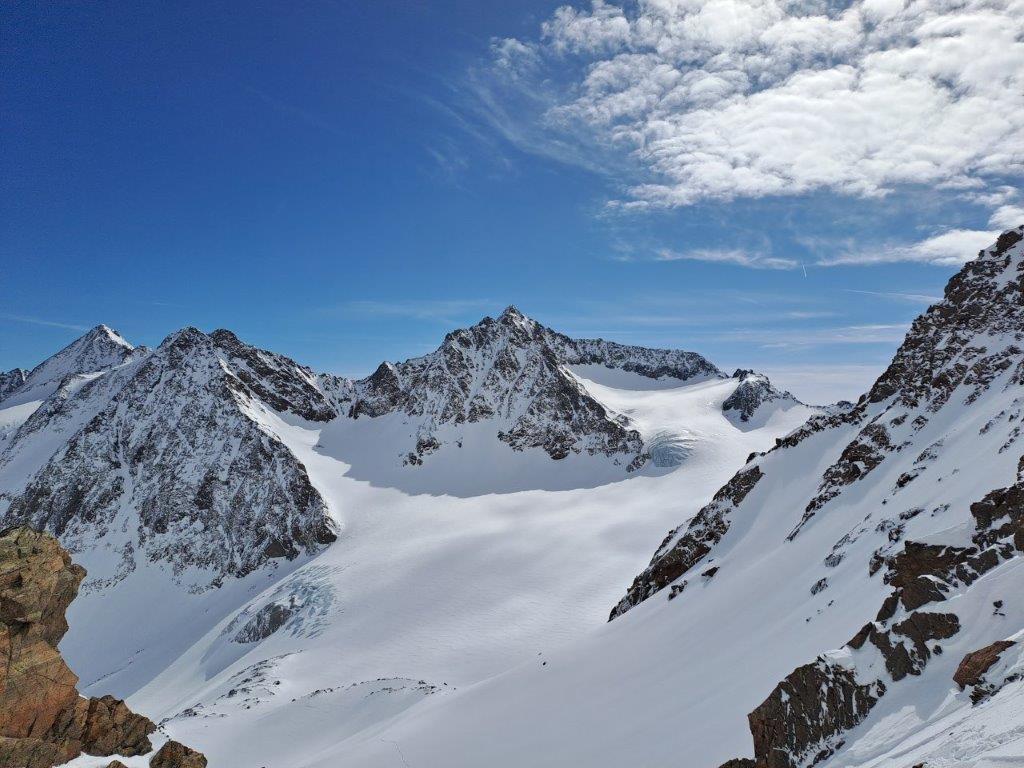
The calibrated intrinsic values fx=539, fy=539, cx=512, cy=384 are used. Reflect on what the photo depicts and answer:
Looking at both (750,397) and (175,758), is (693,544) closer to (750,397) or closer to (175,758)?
(175,758)

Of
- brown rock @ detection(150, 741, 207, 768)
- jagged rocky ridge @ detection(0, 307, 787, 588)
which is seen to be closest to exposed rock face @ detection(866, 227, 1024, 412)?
brown rock @ detection(150, 741, 207, 768)

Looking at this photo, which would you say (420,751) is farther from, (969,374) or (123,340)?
(123,340)

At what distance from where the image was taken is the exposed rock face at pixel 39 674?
20.0 metres

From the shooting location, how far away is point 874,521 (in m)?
27.1

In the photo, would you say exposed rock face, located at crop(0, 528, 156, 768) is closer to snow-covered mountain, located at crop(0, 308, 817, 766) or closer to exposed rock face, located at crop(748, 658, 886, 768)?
snow-covered mountain, located at crop(0, 308, 817, 766)

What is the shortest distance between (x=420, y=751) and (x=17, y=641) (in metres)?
17.8

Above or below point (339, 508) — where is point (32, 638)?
below

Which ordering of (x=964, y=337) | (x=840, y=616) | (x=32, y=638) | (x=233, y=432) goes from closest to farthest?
(x=840, y=616) → (x=32, y=638) → (x=964, y=337) → (x=233, y=432)

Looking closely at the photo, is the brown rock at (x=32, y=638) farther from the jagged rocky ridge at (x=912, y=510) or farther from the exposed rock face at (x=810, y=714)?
the jagged rocky ridge at (x=912, y=510)

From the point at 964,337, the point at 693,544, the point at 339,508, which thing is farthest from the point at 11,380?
the point at 964,337

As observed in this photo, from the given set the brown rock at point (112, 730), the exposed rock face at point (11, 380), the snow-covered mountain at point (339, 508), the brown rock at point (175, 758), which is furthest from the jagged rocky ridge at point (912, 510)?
the exposed rock face at point (11, 380)

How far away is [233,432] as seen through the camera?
362ft

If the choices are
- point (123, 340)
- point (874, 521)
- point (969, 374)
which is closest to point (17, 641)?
point (874, 521)

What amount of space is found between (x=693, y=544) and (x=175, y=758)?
3617 centimetres
